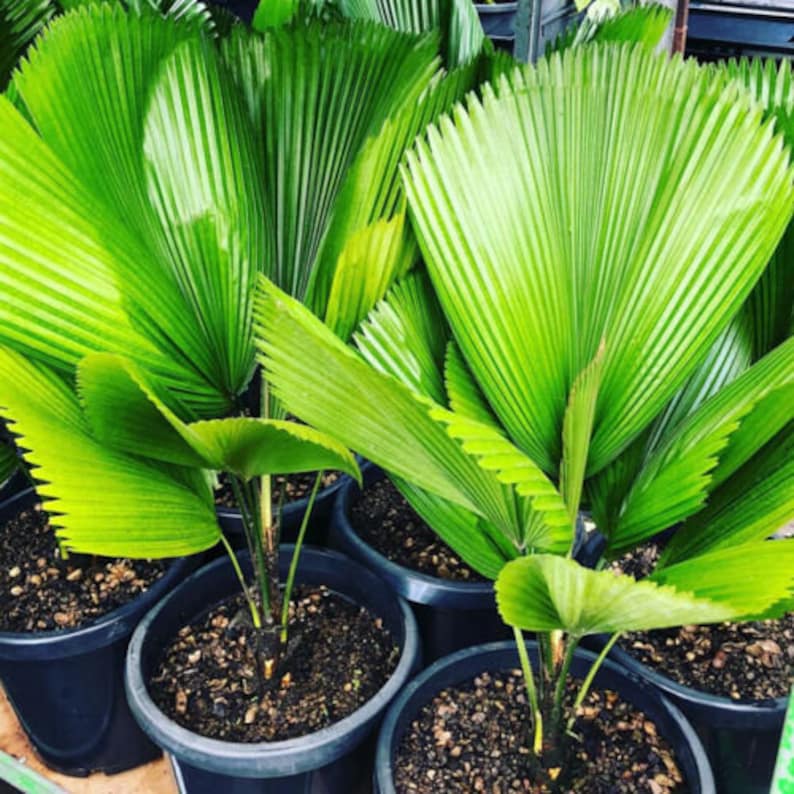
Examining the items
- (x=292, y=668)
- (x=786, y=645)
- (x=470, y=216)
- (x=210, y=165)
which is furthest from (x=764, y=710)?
(x=210, y=165)

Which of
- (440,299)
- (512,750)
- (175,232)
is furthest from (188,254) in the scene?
(512,750)

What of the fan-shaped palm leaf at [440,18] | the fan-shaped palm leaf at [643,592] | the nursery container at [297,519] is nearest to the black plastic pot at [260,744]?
the nursery container at [297,519]

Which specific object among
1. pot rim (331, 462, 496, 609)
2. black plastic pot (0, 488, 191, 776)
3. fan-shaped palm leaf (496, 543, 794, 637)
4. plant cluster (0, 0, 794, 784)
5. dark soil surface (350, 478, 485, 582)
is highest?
plant cluster (0, 0, 794, 784)

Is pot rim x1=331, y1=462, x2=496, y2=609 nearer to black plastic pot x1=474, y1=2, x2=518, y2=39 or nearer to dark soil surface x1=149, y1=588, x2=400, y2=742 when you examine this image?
dark soil surface x1=149, y1=588, x2=400, y2=742

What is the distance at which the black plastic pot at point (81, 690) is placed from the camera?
107 cm

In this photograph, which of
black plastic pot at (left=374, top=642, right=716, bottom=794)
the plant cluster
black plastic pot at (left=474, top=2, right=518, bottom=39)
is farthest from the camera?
black plastic pot at (left=474, top=2, right=518, bottom=39)

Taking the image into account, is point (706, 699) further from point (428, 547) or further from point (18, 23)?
point (18, 23)

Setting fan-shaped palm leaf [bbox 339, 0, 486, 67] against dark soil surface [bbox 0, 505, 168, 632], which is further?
dark soil surface [bbox 0, 505, 168, 632]

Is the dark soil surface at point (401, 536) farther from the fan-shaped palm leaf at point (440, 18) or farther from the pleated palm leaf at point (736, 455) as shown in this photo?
the fan-shaped palm leaf at point (440, 18)

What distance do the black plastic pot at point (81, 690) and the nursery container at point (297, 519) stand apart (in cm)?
11

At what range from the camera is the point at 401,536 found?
49.6 inches

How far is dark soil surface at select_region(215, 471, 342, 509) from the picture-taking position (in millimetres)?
1350

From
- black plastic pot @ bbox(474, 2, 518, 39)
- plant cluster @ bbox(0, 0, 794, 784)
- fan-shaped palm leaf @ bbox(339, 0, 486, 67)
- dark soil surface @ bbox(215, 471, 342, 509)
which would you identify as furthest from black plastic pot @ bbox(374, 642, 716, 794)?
black plastic pot @ bbox(474, 2, 518, 39)

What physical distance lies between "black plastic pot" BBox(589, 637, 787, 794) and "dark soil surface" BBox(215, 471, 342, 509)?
1.65 feet
